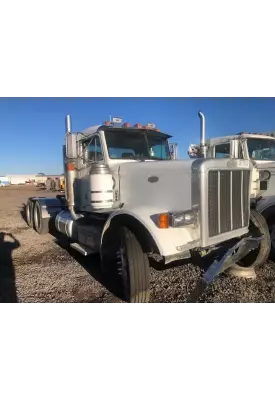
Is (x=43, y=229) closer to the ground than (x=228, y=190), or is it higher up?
closer to the ground

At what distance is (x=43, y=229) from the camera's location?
6695 millimetres

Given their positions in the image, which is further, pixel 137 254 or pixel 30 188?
pixel 30 188

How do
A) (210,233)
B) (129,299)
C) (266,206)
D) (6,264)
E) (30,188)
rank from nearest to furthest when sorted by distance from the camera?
(210,233)
(129,299)
(266,206)
(6,264)
(30,188)

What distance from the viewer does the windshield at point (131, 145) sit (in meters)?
3.78

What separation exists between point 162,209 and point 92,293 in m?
1.40

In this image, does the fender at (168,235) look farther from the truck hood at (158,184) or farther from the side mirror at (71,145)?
the side mirror at (71,145)

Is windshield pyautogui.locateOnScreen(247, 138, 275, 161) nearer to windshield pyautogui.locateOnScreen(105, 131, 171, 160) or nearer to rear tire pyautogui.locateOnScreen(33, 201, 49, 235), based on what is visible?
windshield pyautogui.locateOnScreen(105, 131, 171, 160)

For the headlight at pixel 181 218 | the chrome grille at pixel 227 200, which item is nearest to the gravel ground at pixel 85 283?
the chrome grille at pixel 227 200

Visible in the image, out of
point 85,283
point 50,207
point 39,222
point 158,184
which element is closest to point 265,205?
point 158,184

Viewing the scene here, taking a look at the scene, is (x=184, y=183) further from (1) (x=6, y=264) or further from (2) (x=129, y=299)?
(1) (x=6, y=264)

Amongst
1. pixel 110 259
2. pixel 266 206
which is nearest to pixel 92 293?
pixel 110 259

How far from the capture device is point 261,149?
5238 millimetres

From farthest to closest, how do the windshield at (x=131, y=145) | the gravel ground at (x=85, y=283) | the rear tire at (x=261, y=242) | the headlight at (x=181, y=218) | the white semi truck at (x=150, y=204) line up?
1. the windshield at (x=131, y=145)
2. the rear tire at (x=261, y=242)
3. the gravel ground at (x=85, y=283)
4. the white semi truck at (x=150, y=204)
5. the headlight at (x=181, y=218)

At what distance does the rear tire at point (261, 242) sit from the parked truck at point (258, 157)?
62 cm
